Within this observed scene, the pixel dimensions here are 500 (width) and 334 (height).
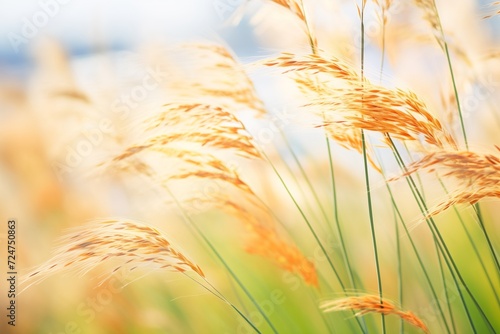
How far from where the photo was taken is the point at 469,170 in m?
1.08

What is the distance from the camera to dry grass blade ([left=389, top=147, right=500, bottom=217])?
1.07 metres

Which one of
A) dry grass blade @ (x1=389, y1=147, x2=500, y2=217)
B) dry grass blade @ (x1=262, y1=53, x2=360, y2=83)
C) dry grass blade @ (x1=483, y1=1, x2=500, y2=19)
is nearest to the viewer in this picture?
dry grass blade @ (x1=389, y1=147, x2=500, y2=217)

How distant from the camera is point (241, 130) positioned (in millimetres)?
1361

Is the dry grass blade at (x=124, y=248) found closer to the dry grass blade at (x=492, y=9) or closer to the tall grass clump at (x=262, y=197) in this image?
the tall grass clump at (x=262, y=197)

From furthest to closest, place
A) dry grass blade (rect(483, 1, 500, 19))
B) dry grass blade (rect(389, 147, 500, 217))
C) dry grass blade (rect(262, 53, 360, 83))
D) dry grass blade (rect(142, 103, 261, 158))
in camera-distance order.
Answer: dry grass blade (rect(483, 1, 500, 19)) < dry grass blade (rect(142, 103, 261, 158)) < dry grass blade (rect(262, 53, 360, 83)) < dry grass blade (rect(389, 147, 500, 217))

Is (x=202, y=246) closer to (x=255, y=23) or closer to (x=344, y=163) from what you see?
(x=344, y=163)

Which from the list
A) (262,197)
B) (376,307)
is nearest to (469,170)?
(376,307)

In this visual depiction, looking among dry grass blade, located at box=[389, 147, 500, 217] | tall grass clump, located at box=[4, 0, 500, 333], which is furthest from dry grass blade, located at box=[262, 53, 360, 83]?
dry grass blade, located at box=[389, 147, 500, 217]

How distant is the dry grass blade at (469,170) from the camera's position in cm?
107

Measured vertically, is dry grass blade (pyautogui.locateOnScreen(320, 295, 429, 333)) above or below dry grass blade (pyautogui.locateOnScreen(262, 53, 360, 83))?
below

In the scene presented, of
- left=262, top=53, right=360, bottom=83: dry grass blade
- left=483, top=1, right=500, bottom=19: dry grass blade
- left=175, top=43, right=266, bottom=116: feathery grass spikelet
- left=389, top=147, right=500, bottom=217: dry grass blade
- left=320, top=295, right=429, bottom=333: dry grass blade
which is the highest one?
left=175, top=43, right=266, bottom=116: feathery grass spikelet

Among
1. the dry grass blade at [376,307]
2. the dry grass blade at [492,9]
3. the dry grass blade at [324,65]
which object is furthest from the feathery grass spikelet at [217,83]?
the dry grass blade at [492,9]

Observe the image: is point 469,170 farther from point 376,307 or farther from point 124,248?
point 124,248

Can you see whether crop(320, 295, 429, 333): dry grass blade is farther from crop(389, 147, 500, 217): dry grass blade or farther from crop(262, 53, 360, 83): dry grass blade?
crop(262, 53, 360, 83): dry grass blade
